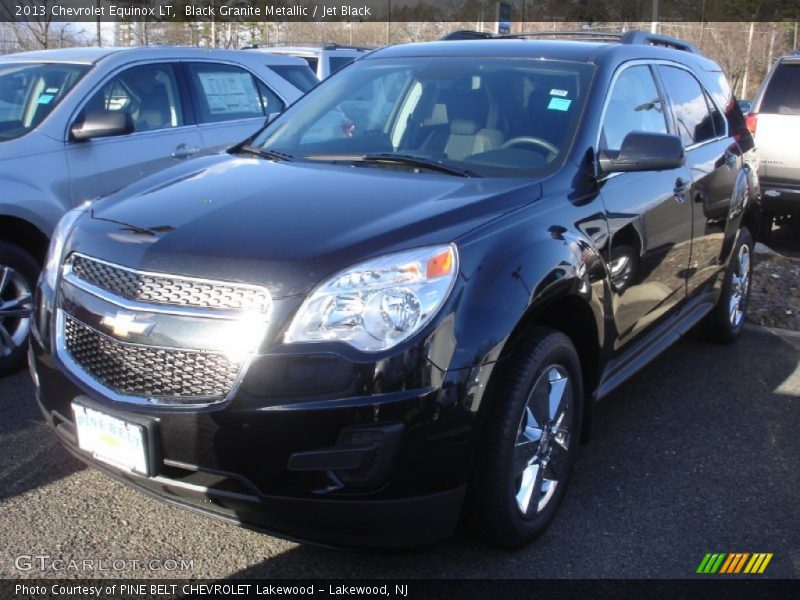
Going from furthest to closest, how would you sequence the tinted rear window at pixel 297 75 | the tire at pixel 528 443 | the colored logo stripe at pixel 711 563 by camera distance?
the tinted rear window at pixel 297 75 → the colored logo stripe at pixel 711 563 → the tire at pixel 528 443

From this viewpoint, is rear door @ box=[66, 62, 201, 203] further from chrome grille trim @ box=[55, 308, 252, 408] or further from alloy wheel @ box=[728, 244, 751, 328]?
alloy wheel @ box=[728, 244, 751, 328]

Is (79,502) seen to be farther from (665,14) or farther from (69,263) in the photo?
(665,14)

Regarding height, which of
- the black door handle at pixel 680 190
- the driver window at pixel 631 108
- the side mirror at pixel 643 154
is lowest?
the black door handle at pixel 680 190

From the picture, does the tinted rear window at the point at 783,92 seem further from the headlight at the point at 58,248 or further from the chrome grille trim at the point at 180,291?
the chrome grille trim at the point at 180,291

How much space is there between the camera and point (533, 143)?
3.53 m

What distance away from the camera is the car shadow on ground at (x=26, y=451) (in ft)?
11.3

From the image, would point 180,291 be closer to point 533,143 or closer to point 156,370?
point 156,370

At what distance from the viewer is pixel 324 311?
8.17 feet

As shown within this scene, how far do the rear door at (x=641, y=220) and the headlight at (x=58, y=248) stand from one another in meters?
2.07

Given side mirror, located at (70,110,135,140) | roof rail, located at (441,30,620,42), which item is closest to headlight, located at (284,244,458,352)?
roof rail, located at (441,30,620,42)

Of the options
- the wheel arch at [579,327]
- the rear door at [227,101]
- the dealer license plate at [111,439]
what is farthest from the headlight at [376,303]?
the rear door at [227,101]

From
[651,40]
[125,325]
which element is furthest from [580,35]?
[125,325]

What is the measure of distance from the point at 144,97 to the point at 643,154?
11.3ft

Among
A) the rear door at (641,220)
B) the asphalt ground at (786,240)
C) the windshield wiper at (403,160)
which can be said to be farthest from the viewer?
the asphalt ground at (786,240)
